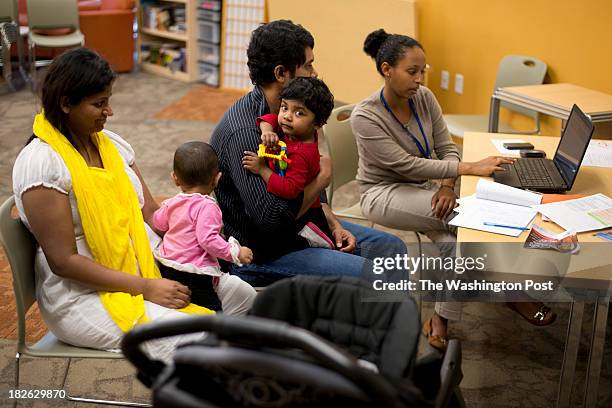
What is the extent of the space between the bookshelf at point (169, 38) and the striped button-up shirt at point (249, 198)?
490 cm

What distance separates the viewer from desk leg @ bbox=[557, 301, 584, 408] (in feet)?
7.61

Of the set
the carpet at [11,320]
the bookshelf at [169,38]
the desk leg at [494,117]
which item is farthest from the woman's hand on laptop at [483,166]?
the bookshelf at [169,38]

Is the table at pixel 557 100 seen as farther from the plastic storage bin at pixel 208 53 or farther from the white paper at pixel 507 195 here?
the plastic storage bin at pixel 208 53


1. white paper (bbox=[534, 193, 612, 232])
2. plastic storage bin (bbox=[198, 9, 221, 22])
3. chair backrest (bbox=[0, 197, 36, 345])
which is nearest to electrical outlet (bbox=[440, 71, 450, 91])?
plastic storage bin (bbox=[198, 9, 221, 22])

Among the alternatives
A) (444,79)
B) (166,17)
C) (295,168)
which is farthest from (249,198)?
(166,17)

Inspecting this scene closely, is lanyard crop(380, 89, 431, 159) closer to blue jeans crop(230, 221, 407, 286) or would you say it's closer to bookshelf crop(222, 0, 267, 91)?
blue jeans crop(230, 221, 407, 286)

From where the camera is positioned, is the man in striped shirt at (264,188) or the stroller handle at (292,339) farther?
the man in striped shirt at (264,188)

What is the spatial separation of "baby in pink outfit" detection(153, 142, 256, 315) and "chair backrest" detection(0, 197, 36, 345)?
35 cm

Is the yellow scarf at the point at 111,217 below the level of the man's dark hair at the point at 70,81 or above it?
below

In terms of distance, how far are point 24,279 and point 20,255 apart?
7 cm

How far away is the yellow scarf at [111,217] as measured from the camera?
202 cm

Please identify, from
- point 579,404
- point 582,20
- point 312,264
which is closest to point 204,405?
point 312,264

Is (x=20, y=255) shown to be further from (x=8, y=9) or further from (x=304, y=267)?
(x=8, y=9)

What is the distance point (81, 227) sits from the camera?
2.08 m
